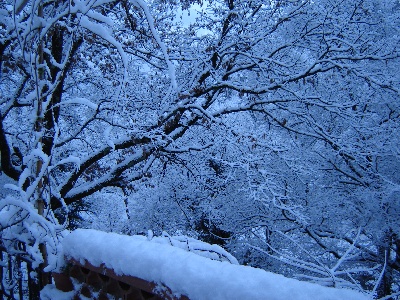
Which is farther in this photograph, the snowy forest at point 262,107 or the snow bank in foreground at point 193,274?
the snowy forest at point 262,107

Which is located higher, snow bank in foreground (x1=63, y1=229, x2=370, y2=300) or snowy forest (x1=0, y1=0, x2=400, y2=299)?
snowy forest (x1=0, y1=0, x2=400, y2=299)

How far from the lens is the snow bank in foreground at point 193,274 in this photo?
1.41 metres

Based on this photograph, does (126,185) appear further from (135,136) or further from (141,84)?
(141,84)

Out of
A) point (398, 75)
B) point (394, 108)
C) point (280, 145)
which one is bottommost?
point (280, 145)

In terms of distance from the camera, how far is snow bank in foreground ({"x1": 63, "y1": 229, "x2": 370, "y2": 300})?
1406mm

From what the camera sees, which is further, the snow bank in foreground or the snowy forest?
the snowy forest

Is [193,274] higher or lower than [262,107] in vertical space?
lower

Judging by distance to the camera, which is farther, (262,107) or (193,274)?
(262,107)

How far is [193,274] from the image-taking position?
1.64 metres

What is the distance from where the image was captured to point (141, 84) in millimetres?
9742

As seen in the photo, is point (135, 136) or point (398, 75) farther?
point (398, 75)

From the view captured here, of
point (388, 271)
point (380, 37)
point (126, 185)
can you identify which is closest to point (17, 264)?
point (126, 185)

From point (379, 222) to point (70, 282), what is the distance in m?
8.21

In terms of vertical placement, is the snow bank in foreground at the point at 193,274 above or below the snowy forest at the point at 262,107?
below
